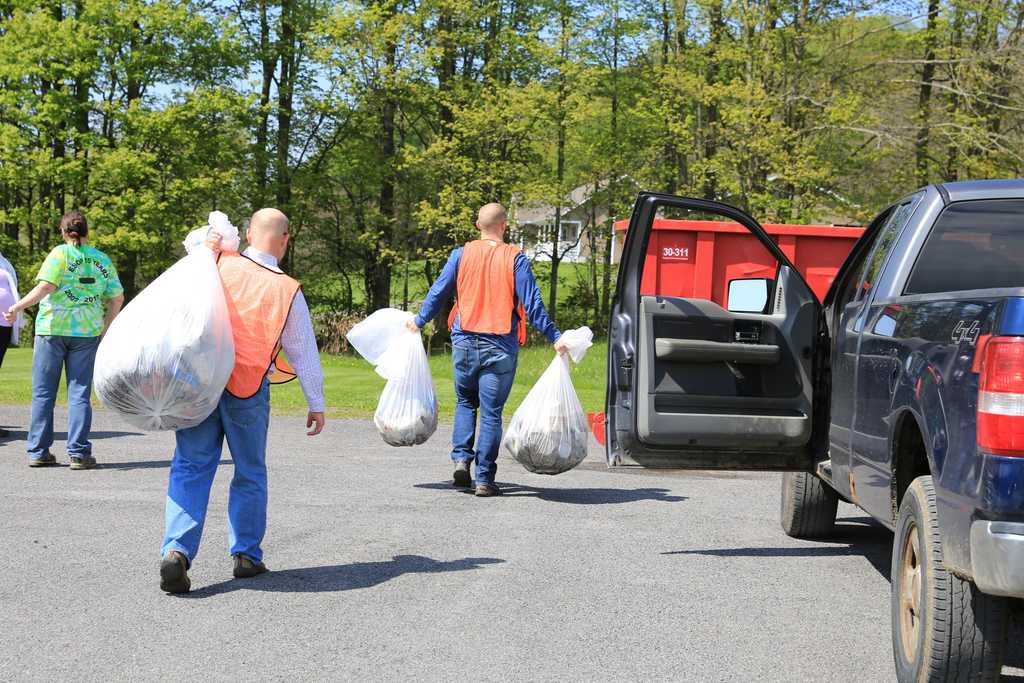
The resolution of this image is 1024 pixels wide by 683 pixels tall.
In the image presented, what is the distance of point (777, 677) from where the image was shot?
184 inches

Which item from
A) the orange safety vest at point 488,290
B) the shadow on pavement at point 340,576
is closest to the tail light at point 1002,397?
the shadow on pavement at point 340,576

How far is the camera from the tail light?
12.6 feet

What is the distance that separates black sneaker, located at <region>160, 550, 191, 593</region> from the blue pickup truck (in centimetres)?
218

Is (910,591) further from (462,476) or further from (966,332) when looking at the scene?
(462,476)

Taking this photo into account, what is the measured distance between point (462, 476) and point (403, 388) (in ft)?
2.47

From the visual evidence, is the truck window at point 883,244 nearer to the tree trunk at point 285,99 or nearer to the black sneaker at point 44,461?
the black sneaker at point 44,461

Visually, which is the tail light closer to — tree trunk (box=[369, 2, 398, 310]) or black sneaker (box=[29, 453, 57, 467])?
black sneaker (box=[29, 453, 57, 467])

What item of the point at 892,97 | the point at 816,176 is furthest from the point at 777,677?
the point at 892,97

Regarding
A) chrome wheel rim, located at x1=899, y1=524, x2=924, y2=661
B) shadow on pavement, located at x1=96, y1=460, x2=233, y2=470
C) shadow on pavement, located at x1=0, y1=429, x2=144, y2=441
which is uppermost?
chrome wheel rim, located at x1=899, y1=524, x2=924, y2=661

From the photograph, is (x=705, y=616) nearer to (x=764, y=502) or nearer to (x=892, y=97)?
(x=764, y=502)

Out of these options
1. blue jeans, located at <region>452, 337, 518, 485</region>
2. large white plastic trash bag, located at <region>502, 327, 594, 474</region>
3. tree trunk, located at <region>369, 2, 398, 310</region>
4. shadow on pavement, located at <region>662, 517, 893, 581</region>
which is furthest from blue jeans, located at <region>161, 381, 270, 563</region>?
tree trunk, located at <region>369, 2, 398, 310</region>

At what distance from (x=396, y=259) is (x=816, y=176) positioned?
38.5 feet

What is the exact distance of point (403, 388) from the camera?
8.95 metres

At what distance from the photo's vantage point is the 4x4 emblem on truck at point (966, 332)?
4.02 meters
